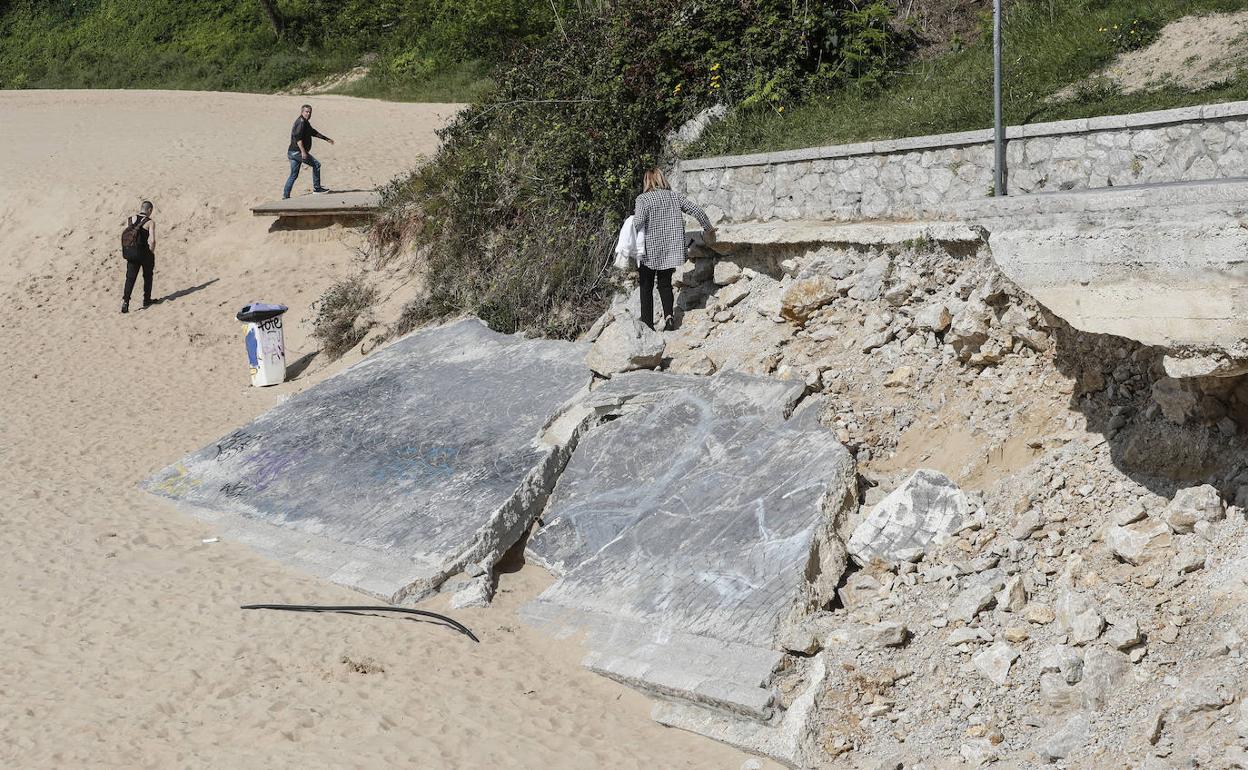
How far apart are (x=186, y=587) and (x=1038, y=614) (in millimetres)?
5718

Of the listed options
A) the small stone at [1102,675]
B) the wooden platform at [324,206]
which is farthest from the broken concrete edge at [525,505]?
the wooden platform at [324,206]

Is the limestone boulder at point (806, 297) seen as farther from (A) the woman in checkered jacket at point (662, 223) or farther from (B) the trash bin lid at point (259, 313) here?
(B) the trash bin lid at point (259, 313)

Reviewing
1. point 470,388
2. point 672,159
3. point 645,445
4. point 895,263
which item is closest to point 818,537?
point 645,445

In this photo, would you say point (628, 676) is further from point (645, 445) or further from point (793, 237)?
point (793, 237)

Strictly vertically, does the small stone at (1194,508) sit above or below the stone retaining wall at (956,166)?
below

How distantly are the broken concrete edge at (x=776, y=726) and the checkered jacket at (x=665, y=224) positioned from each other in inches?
181

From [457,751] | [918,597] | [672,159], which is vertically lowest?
[457,751]

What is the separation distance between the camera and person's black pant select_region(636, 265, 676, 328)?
10.1m

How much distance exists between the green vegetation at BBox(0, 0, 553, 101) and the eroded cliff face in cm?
1969

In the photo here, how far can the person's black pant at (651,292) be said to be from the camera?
10109mm

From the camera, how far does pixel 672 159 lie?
11.6m

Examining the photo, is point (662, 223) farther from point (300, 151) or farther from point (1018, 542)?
point (300, 151)

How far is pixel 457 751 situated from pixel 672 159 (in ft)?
23.4

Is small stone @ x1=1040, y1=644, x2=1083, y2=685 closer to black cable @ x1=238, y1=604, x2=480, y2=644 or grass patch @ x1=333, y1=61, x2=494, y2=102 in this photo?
black cable @ x1=238, y1=604, x2=480, y2=644
